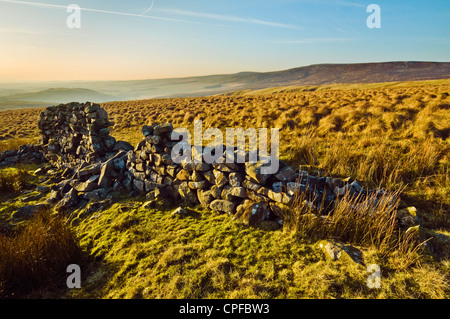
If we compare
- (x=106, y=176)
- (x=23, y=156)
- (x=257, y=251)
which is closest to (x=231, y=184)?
(x=257, y=251)

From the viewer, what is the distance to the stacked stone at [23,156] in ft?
35.7

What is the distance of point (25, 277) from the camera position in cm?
335

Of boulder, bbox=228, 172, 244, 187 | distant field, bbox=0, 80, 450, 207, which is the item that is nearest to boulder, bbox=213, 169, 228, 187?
boulder, bbox=228, 172, 244, 187

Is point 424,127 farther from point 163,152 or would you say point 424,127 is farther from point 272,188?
point 163,152

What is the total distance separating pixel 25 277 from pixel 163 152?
148 inches

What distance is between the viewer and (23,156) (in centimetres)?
1124

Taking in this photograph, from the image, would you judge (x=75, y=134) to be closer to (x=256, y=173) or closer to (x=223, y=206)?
(x=223, y=206)

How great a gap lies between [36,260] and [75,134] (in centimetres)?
760

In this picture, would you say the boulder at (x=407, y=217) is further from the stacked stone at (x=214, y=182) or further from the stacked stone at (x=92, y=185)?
the stacked stone at (x=92, y=185)

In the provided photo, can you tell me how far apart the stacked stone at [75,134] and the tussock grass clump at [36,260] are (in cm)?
504

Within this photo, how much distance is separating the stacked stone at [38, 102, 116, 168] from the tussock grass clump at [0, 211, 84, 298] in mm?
5036

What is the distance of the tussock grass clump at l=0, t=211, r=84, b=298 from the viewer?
3.24 metres

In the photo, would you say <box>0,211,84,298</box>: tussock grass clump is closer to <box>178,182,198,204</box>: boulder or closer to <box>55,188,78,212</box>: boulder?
<box>55,188,78,212</box>: boulder

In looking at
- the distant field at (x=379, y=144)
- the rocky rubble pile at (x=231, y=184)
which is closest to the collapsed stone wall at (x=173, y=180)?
the rocky rubble pile at (x=231, y=184)
